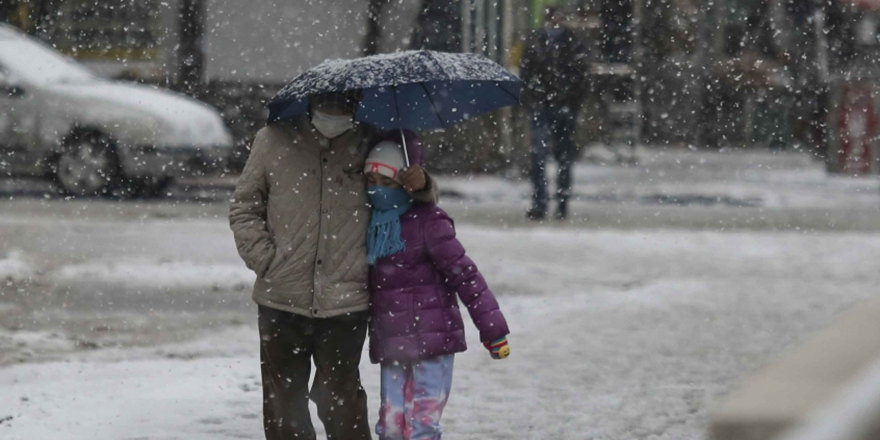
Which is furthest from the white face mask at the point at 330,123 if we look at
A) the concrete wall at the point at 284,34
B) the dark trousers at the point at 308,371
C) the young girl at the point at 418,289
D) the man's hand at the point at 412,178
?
the concrete wall at the point at 284,34

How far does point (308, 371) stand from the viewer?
404 centimetres

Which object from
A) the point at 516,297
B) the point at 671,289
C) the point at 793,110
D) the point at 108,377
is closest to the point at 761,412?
the point at 108,377

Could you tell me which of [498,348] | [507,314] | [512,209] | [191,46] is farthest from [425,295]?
[191,46]

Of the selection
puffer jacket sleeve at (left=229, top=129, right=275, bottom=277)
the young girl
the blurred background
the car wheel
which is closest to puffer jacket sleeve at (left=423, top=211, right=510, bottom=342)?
the young girl

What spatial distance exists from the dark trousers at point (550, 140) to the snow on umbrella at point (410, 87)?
7093mm

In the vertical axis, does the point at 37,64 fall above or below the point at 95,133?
above

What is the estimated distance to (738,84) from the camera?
24188 millimetres

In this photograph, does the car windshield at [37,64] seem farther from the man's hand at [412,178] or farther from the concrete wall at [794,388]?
the concrete wall at [794,388]

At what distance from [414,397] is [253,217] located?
68 cm

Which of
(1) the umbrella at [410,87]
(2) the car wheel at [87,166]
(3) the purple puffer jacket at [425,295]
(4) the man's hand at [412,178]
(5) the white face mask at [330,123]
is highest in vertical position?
(1) the umbrella at [410,87]

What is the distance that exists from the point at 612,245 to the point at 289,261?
21.4 feet

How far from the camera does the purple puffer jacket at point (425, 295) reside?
385cm

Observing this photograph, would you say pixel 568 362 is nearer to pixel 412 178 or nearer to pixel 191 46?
pixel 412 178

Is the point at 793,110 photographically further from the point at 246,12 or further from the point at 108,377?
the point at 108,377
